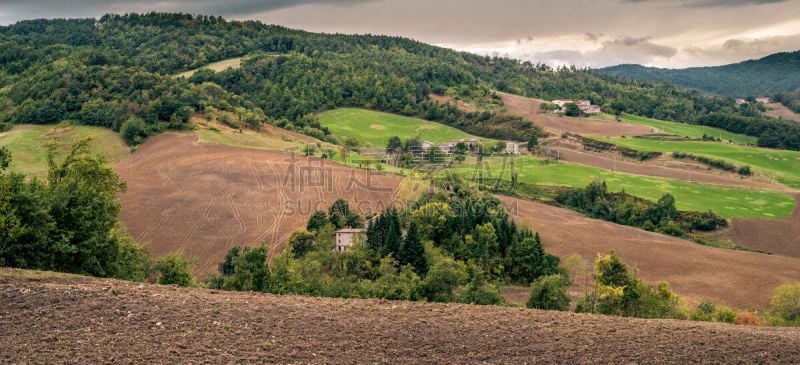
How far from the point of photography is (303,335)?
51.5 feet

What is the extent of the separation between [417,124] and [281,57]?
47949 millimetres

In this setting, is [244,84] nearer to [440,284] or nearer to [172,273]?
[172,273]

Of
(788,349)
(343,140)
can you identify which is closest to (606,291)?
(788,349)

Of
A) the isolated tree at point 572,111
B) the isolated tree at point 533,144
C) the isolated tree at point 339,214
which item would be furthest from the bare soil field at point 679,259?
the isolated tree at point 572,111

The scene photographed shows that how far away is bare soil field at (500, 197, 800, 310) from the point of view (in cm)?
4734

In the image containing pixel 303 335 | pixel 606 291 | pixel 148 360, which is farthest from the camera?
pixel 606 291

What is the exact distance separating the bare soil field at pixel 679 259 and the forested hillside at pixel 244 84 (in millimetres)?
56311

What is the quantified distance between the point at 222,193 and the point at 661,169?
72.6 metres

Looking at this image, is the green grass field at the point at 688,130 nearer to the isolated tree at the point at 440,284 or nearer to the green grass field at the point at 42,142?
the green grass field at the point at 42,142

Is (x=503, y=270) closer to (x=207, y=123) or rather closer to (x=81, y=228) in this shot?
(x=81, y=228)

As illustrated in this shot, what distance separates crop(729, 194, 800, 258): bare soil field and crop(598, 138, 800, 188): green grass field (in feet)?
82.7

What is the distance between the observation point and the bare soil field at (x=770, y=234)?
199 ft

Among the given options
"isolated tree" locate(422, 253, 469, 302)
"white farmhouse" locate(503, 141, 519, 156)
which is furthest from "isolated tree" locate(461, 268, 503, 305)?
"white farmhouse" locate(503, 141, 519, 156)

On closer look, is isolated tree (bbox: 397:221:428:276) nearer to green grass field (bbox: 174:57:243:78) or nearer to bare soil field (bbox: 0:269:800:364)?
bare soil field (bbox: 0:269:800:364)
